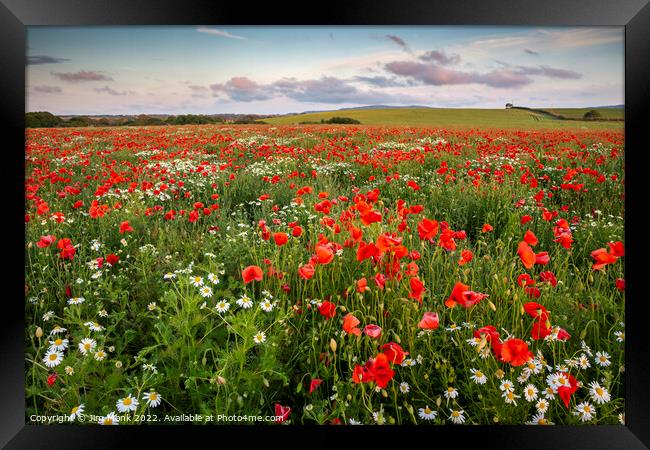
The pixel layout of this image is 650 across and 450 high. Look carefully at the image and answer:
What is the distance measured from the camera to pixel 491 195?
3039 millimetres

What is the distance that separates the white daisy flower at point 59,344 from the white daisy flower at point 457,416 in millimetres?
2169

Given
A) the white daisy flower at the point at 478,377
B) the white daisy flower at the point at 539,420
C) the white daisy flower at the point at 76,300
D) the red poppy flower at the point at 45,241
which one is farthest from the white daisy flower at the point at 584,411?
the red poppy flower at the point at 45,241

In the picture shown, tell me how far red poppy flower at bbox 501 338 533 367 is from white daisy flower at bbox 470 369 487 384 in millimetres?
273

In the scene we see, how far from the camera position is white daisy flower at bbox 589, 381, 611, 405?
2244 millimetres

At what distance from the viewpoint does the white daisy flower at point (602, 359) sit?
7.59 ft

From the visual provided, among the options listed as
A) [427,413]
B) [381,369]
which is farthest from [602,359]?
[381,369]

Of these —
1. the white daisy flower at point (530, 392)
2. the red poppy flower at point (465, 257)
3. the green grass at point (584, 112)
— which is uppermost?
the green grass at point (584, 112)

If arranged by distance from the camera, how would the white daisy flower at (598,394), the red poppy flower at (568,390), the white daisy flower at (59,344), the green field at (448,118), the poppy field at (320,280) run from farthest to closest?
the green field at (448,118) → the white daisy flower at (59,344) → the white daisy flower at (598,394) → the poppy field at (320,280) → the red poppy flower at (568,390)

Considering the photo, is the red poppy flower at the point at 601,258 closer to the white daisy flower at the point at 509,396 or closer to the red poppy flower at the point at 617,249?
the red poppy flower at the point at 617,249

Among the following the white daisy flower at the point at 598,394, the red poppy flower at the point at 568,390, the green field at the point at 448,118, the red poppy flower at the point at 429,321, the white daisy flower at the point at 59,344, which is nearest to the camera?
the red poppy flower at the point at 429,321

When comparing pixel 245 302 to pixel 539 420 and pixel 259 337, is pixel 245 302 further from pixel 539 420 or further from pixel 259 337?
pixel 539 420

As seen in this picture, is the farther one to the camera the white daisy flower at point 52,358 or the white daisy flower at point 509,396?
the white daisy flower at point 52,358
